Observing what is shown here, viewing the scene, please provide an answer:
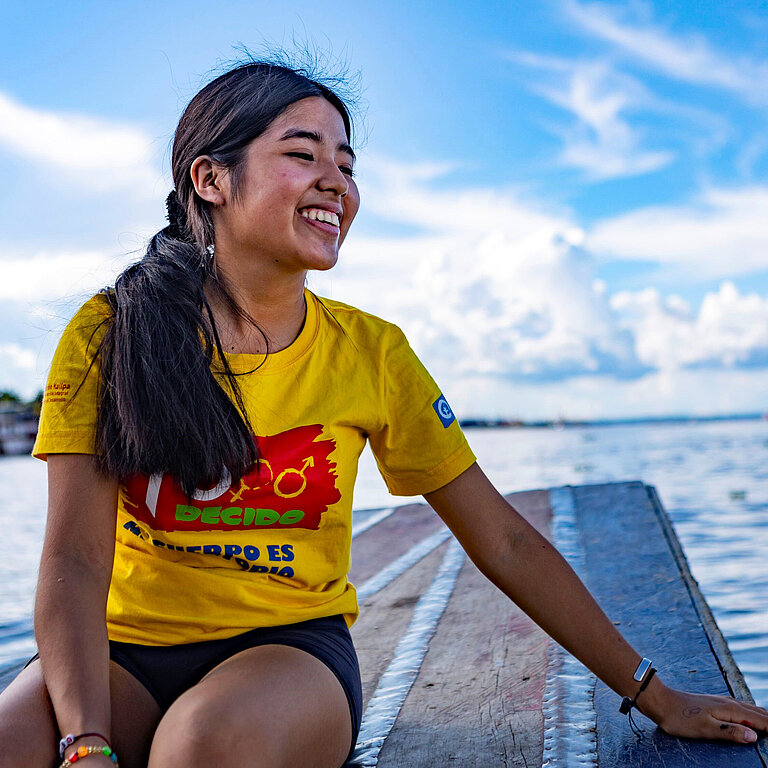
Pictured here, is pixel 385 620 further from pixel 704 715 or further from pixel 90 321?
pixel 90 321

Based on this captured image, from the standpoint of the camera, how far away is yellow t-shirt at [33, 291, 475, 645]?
138cm

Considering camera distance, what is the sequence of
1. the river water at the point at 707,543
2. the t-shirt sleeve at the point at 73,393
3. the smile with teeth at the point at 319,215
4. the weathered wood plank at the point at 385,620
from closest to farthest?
the t-shirt sleeve at the point at 73,393 → the smile with teeth at the point at 319,215 → the weathered wood plank at the point at 385,620 → the river water at the point at 707,543

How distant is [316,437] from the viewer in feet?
4.81

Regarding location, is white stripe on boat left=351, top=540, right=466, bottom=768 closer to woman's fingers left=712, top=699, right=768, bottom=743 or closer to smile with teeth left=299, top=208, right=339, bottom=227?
woman's fingers left=712, top=699, right=768, bottom=743

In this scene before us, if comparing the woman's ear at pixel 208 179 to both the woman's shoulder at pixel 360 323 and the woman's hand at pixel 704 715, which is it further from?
the woman's hand at pixel 704 715

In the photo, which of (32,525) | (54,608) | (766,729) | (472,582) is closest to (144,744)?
(54,608)

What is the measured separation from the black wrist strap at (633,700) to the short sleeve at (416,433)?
0.49 meters

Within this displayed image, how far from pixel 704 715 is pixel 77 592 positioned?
106 centimetres

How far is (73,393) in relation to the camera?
1.37 m

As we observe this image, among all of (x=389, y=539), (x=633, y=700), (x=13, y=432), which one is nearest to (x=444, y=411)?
(x=633, y=700)

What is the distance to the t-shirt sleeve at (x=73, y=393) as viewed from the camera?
1.33m

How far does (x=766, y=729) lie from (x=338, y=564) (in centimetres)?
78

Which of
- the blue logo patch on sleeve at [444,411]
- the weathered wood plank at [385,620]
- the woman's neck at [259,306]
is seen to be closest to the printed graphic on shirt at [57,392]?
the woman's neck at [259,306]

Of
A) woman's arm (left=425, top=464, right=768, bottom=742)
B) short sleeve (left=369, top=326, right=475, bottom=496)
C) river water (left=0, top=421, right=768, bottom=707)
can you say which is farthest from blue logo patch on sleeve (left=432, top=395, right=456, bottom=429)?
river water (left=0, top=421, right=768, bottom=707)
